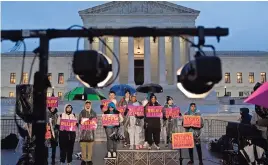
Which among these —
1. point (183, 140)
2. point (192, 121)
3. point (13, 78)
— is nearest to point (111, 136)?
point (183, 140)

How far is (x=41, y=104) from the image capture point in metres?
3.34

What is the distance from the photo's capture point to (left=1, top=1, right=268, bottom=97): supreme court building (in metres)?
41.6

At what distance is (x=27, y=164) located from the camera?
592 cm

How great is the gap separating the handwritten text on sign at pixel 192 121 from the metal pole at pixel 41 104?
6.48 m

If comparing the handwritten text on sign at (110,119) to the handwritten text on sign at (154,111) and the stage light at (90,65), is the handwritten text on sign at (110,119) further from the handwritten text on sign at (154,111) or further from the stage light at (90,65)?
the stage light at (90,65)

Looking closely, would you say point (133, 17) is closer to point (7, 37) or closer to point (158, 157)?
point (158, 157)

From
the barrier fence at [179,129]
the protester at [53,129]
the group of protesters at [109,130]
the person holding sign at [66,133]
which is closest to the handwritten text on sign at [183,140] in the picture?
the group of protesters at [109,130]

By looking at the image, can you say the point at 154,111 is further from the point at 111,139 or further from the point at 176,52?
the point at 176,52

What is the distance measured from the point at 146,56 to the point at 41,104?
38.7 m

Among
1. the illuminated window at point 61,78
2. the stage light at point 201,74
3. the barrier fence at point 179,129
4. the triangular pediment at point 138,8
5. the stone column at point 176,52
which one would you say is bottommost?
the barrier fence at point 179,129

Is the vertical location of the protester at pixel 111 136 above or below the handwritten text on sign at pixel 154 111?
below

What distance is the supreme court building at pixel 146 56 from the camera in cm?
4162

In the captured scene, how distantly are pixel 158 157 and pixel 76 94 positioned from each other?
7420 mm

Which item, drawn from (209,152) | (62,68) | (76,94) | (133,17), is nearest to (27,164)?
(209,152)
